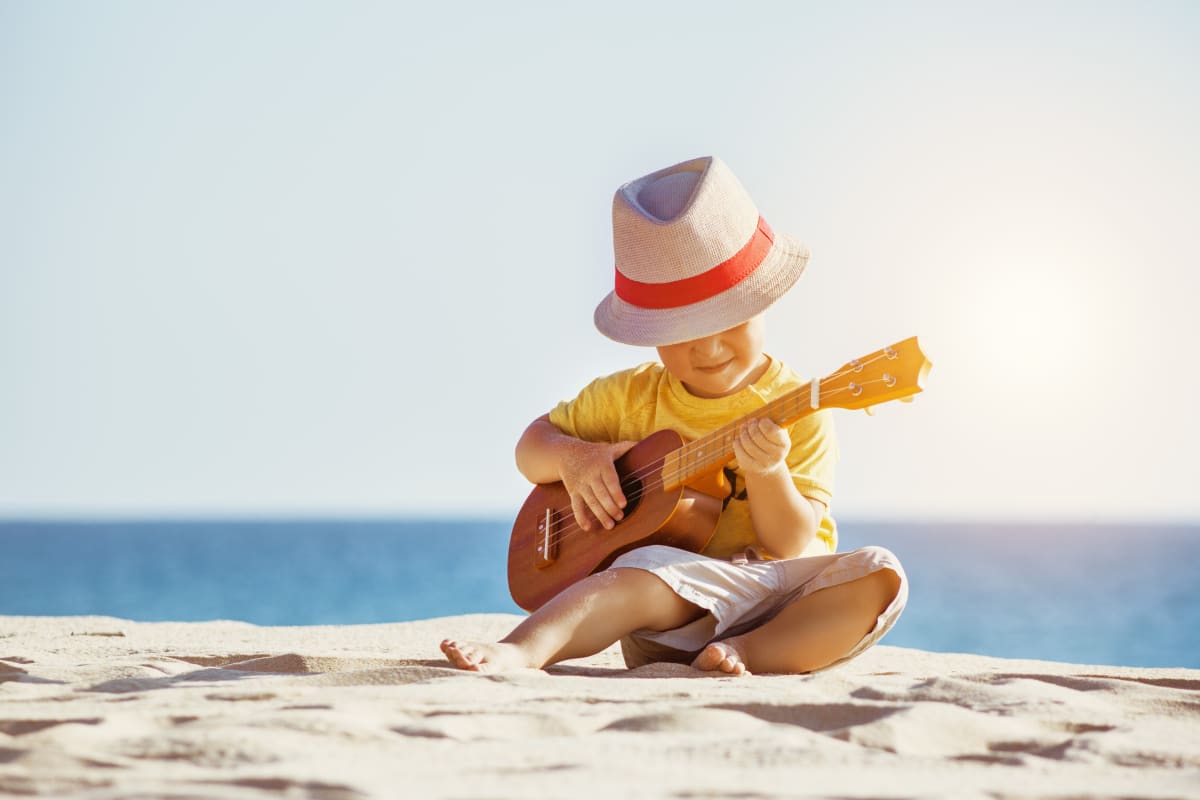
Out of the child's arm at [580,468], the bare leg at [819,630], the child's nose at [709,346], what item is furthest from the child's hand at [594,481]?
the bare leg at [819,630]

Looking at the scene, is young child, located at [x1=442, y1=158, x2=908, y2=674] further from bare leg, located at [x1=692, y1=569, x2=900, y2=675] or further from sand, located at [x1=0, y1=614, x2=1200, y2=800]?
sand, located at [x1=0, y1=614, x2=1200, y2=800]

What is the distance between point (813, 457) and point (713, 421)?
0.28 metres

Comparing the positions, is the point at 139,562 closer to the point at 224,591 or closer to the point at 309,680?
the point at 224,591

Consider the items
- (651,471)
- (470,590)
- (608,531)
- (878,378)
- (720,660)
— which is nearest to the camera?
(720,660)

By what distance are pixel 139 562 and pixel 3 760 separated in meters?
41.2

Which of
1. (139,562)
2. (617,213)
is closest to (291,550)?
(139,562)

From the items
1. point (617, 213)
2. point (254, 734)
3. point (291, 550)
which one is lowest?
point (254, 734)

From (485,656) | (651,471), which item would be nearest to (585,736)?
(485,656)

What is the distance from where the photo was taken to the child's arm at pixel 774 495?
3121 mm

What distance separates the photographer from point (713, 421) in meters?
3.50

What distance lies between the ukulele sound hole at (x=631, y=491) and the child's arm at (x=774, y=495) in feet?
0.94

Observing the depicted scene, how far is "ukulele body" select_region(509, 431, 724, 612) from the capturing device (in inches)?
134

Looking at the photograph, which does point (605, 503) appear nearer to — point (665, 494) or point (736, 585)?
point (665, 494)

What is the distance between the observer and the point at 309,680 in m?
2.58
